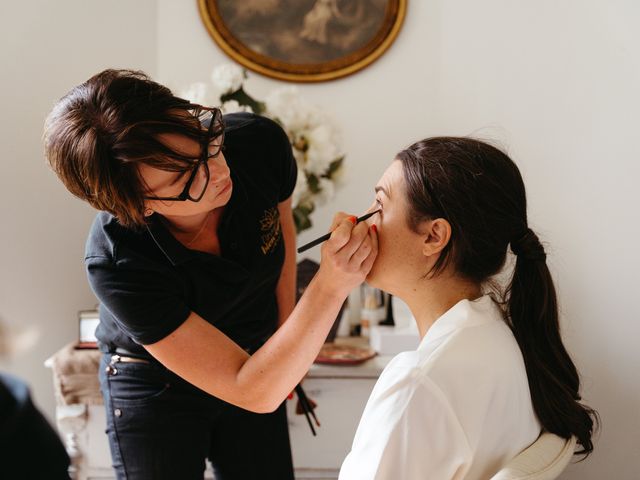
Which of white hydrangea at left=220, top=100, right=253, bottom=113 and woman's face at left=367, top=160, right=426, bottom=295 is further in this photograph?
white hydrangea at left=220, top=100, right=253, bottom=113

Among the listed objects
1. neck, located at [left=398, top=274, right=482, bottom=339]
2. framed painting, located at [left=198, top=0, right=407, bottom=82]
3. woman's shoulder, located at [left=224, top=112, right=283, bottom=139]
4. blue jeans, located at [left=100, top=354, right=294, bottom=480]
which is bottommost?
blue jeans, located at [left=100, top=354, right=294, bottom=480]

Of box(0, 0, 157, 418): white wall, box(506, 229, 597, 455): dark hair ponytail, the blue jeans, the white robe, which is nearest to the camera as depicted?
the white robe

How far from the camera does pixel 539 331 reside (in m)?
1.13

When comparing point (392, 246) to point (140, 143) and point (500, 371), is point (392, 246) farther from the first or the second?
point (140, 143)

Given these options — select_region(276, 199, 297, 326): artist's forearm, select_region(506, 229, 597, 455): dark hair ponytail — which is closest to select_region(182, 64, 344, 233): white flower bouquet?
select_region(276, 199, 297, 326): artist's forearm

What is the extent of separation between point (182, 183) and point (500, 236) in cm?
53

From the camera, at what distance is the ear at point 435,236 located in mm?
1169

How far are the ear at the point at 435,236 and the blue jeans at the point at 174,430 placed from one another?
0.56m

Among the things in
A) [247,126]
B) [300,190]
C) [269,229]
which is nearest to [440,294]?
[269,229]

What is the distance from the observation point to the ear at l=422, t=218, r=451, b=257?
1169 mm

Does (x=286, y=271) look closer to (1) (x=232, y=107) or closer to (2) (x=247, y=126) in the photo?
(2) (x=247, y=126)

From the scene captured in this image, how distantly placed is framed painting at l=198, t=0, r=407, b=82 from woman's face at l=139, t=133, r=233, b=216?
1.27 meters

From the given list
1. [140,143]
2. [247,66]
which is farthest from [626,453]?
[247,66]

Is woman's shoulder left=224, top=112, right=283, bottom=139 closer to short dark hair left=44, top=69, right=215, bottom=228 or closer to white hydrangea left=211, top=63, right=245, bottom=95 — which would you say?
short dark hair left=44, top=69, right=215, bottom=228
